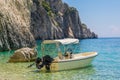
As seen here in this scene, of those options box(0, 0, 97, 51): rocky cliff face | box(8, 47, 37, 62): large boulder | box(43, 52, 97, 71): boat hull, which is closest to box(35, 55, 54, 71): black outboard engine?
box(43, 52, 97, 71): boat hull

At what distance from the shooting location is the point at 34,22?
405 ft

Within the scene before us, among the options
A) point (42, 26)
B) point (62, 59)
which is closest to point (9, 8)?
point (62, 59)

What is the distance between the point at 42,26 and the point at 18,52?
92293 millimetres

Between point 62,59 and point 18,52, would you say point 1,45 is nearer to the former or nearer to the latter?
point 18,52

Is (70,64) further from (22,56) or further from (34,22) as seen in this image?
(34,22)

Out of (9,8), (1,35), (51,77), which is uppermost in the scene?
(9,8)

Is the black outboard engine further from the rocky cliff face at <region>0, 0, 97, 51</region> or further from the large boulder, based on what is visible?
Result: the rocky cliff face at <region>0, 0, 97, 51</region>

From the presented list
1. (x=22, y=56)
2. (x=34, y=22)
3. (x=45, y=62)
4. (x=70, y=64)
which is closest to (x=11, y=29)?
(x=22, y=56)

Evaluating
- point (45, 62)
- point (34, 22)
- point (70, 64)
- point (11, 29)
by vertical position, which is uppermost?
point (34, 22)

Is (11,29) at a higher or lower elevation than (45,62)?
higher

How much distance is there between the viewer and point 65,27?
550 feet

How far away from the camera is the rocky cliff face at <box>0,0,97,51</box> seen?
5403cm

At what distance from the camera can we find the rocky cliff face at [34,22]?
2127 inches

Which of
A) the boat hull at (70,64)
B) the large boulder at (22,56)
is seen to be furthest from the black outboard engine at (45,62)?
the large boulder at (22,56)
